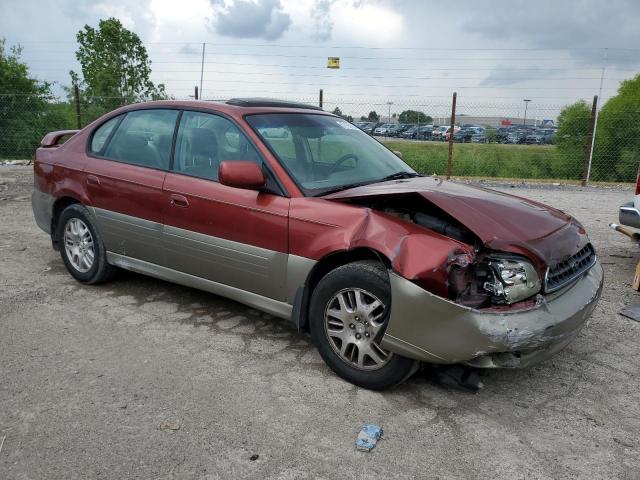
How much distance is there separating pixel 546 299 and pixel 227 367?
1892 millimetres

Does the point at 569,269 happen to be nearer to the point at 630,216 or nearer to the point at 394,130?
the point at 630,216

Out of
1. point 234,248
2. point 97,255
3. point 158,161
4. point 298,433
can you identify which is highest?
point 158,161

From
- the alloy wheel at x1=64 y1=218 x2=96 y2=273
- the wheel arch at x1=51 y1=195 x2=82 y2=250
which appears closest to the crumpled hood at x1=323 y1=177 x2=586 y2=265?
the alloy wheel at x1=64 y1=218 x2=96 y2=273

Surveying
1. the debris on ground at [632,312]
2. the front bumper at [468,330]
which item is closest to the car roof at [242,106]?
the front bumper at [468,330]

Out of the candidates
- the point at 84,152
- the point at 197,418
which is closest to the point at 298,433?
the point at 197,418

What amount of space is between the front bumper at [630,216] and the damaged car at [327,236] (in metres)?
1.82

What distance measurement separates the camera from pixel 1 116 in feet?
50.5

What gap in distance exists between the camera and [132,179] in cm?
432

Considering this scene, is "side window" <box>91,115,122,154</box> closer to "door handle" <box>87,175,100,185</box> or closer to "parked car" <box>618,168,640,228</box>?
"door handle" <box>87,175,100,185</box>

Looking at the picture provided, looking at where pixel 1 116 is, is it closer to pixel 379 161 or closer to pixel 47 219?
pixel 47 219

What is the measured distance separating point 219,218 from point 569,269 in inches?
86.2

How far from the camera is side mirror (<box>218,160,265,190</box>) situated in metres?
3.45

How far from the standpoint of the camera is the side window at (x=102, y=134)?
477 cm

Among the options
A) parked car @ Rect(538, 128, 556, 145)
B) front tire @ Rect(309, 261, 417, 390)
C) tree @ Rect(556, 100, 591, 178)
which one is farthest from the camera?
parked car @ Rect(538, 128, 556, 145)
